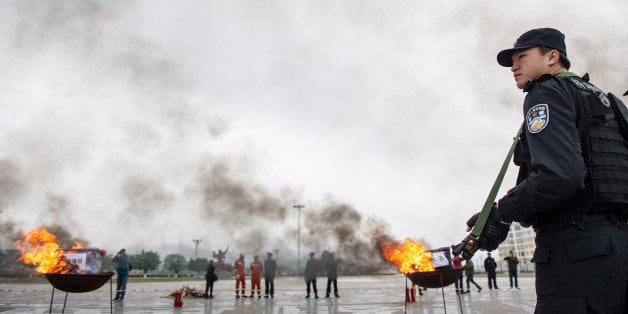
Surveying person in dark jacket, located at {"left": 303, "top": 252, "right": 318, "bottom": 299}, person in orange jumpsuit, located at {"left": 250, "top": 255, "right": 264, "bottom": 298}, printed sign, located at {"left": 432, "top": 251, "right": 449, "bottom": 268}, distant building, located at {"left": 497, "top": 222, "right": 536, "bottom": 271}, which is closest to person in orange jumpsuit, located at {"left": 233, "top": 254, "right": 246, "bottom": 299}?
person in orange jumpsuit, located at {"left": 250, "top": 255, "right": 264, "bottom": 298}

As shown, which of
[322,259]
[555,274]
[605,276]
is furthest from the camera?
[322,259]

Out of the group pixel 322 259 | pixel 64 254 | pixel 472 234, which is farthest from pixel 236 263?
pixel 472 234

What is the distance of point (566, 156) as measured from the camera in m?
1.69

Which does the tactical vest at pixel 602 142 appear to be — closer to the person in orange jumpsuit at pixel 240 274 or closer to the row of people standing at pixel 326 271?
the row of people standing at pixel 326 271

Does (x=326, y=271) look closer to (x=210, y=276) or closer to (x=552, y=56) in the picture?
(x=210, y=276)

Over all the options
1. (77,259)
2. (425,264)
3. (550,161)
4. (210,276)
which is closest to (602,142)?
(550,161)

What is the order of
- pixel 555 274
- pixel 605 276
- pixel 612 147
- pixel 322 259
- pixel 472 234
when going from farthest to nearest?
pixel 322 259 < pixel 472 234 < pixel 612 147 < pixel 555 274 < pixel 605 276

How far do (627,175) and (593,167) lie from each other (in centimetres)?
17

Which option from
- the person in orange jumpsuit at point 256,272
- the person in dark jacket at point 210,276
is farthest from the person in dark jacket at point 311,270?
the person in dark jacket at point 210,276

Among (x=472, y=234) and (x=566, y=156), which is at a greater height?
(x=566, y=156)

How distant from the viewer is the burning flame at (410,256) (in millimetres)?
6406

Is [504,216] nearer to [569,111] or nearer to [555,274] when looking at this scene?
[555,274]

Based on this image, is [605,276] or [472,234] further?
[472,234]

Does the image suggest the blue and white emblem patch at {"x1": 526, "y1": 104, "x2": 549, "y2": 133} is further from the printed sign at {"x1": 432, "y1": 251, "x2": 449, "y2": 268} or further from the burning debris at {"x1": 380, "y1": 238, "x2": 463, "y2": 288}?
the printed sign at {"x1": 432, "y1": 251, "x2": 449, "y2": 268}
